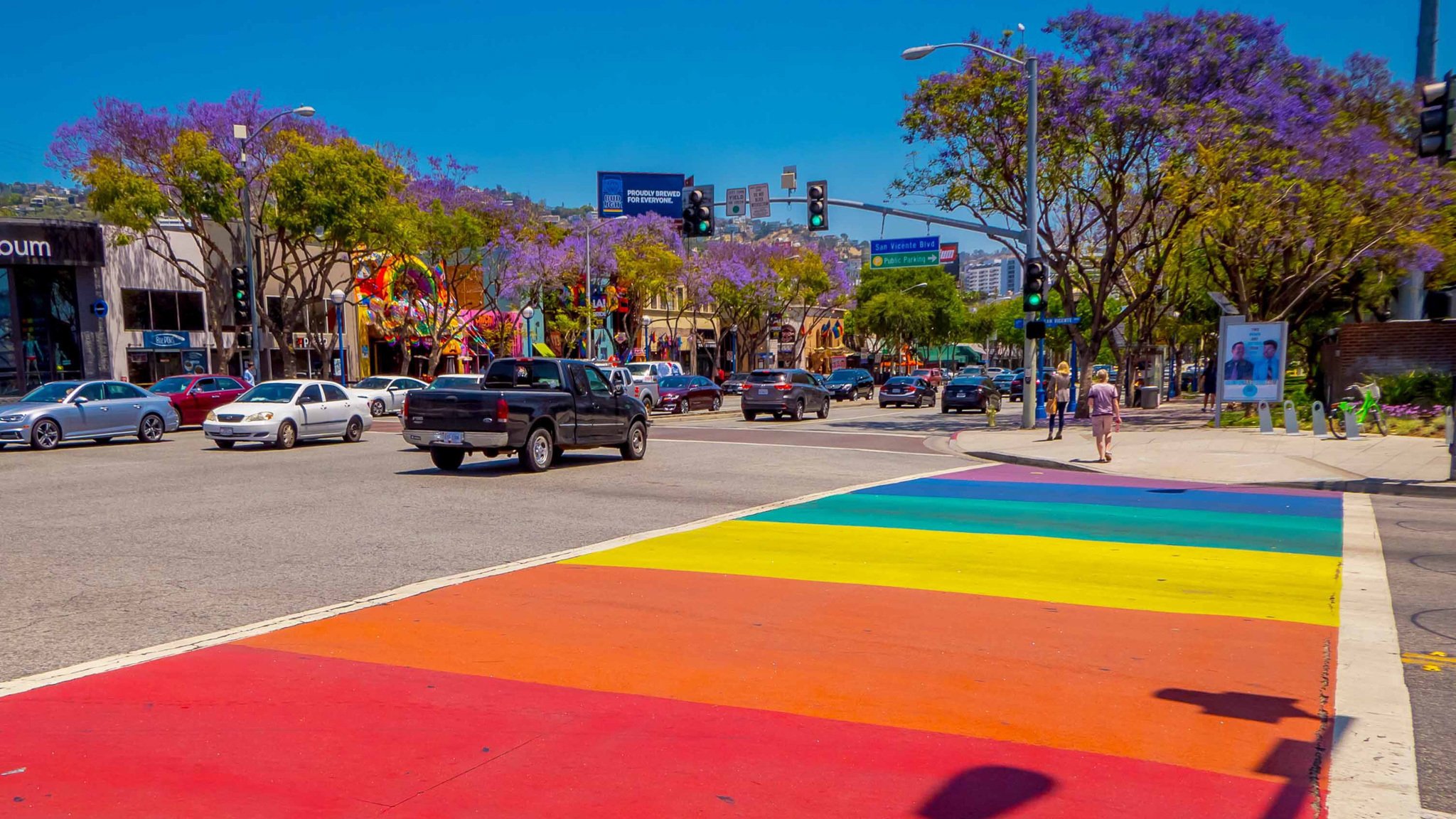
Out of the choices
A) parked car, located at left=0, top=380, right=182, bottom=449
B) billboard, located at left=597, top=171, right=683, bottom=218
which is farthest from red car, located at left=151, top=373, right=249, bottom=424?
billboard, located at left=597, top=171, right=683, bottom=218

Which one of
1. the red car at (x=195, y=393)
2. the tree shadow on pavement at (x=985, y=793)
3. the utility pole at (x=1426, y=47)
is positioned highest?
the utility pole at (x=1426, y=47)

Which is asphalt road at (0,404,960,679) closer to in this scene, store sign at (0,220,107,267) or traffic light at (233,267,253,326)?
traffic light at (233,267,253,326)

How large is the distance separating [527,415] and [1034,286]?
585 inches

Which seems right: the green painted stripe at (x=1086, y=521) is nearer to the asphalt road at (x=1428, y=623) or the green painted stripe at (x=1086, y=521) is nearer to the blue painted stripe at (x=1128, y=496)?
the blue painted stripe at (x=1128, y=496)

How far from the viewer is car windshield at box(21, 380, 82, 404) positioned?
21.5 m

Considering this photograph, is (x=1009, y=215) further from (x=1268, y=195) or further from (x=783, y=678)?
(x=783, y=678)

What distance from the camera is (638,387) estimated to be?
37875 millimetres

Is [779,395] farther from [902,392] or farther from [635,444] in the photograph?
[635,444]

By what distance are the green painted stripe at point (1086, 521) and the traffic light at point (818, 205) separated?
46.4 feet

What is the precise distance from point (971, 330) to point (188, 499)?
97110mm

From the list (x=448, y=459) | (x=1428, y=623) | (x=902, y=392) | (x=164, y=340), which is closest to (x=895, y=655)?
(x=1428, y=623)

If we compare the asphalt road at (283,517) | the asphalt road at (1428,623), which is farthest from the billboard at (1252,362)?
the asphalt road at (1428,623)

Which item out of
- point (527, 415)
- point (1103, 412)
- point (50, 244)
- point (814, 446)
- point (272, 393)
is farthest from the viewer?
point (50, 244)

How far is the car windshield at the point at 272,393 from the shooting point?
869 inches
